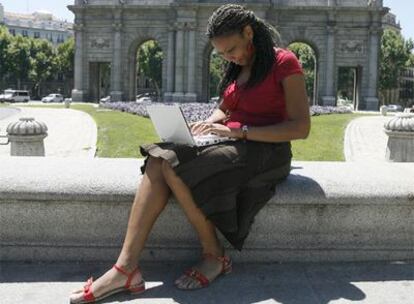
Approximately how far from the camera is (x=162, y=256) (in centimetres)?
539

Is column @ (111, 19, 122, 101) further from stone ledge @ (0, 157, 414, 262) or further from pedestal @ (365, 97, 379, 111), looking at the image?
stone ledge @ (0, 157, 414, 262)

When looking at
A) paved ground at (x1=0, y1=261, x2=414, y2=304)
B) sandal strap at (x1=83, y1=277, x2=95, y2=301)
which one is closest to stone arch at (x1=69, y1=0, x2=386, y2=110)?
paved ground at (x1=0, y1=261, x2=414, y2=304)

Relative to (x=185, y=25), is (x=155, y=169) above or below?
below

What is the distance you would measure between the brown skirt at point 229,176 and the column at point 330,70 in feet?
138

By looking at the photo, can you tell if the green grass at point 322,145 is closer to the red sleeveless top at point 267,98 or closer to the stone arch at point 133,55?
the red sleeveless top at point 267,98

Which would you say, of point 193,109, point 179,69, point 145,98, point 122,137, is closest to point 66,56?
point 145,98

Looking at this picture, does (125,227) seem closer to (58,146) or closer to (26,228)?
(26,228)

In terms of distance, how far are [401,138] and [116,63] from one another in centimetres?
3528

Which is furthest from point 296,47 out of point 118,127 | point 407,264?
point 407,264

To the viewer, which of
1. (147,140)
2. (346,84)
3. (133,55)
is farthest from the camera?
(346,84)

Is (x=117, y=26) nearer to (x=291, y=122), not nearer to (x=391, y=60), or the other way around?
(x=291, y=122)

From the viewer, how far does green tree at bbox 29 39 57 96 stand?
86.2m

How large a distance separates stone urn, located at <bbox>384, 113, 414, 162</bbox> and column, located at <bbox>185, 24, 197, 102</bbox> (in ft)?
101

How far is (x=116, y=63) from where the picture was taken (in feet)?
156
